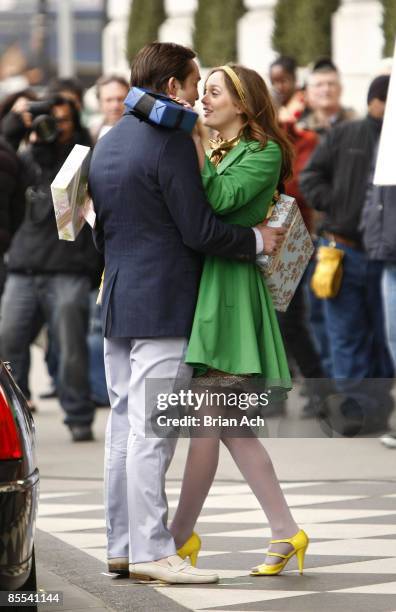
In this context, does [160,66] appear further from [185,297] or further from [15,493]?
[15,493]

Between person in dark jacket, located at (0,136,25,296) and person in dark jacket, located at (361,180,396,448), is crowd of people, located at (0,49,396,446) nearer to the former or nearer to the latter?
person in dark jacket, located at (0,136,25,296)

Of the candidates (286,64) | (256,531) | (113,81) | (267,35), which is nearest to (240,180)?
(256,531)

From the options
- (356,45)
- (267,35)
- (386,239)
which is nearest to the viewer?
(386,239)

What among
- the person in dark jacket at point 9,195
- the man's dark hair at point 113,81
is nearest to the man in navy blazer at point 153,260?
the person in dark jacket at point 9,195

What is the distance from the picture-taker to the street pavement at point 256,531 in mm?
6176

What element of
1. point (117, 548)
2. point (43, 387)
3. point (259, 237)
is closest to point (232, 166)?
point (259, 237)

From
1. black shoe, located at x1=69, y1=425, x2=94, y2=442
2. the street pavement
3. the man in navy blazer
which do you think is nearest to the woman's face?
the man in navy blazer

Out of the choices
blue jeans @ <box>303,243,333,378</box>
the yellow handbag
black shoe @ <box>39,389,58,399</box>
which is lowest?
black shoe @ <box>39,389,58,399</box>

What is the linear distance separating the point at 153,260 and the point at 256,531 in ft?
5.61

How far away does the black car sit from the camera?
5.09 m

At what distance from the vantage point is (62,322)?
10695 mm

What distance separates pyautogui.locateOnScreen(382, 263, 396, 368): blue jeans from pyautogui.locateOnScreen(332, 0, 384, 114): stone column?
13594 mm

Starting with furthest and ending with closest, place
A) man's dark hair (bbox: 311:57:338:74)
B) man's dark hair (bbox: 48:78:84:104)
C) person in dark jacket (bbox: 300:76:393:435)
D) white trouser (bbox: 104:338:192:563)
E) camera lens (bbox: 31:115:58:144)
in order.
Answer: man's dark hair (bbox: 311:57:338:74) → man's dark hair (bbox: 48:78:84:104) → person in dark jacket (bbox: 300:76:393:435) → camera lens (bbox: 31:115:58:144) → white trouser (bbox: 104:338:192:563)

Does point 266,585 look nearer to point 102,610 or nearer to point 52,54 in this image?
point 102,610
